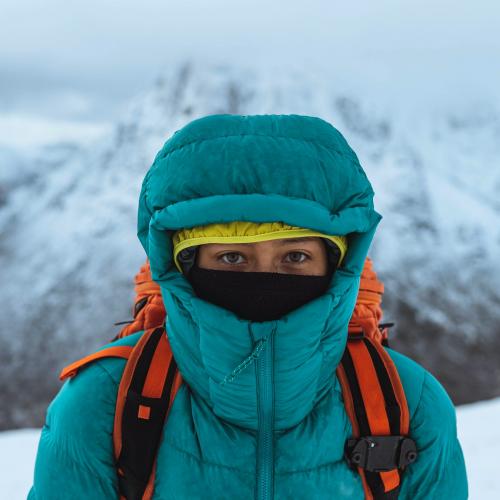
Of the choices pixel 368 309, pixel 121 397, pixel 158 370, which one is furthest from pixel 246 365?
pixel 368 309

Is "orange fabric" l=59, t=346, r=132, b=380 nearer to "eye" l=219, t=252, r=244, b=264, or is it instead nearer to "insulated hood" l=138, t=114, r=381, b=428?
"insulated hood" l=138, t=114, r=381, b=428

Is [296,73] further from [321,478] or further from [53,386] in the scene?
[321,478]

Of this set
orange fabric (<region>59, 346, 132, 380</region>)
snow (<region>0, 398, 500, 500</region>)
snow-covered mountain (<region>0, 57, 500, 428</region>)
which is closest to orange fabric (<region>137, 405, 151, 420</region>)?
orange fabric (<region>59, 346, 132, 380</region>)

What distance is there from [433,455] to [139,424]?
3.73 feet

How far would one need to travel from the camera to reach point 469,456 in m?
7.95

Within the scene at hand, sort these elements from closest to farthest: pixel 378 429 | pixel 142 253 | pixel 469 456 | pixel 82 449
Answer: pixel 82 449
pixel 378 429
pixel 469 456
pixel 142 253

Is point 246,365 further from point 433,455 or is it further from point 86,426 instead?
point 433,455

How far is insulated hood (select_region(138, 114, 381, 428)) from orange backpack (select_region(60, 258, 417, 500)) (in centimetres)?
12

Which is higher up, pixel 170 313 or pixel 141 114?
pixel 141 114

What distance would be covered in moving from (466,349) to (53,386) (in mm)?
37545

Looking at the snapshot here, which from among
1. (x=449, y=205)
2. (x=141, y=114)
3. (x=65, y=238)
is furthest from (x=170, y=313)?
(x=141, y=114)

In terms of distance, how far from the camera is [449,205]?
75625mm

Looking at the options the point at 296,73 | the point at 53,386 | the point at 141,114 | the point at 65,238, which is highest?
the point at 296,73

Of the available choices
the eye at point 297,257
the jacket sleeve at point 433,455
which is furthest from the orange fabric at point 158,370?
the jacket sleeve at point 433,455
